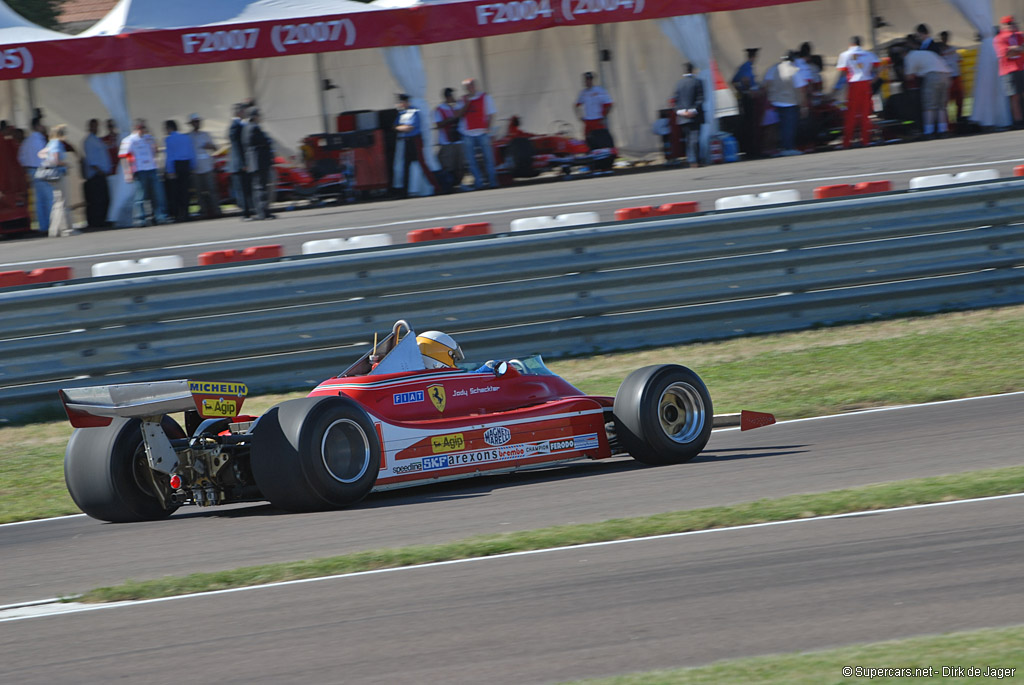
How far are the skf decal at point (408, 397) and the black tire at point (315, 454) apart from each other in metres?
0.57

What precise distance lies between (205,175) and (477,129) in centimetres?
434

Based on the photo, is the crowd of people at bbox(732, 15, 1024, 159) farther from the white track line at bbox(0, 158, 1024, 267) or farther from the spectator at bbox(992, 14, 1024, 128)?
the white track line at bbox(0, 158, 1024, 267)

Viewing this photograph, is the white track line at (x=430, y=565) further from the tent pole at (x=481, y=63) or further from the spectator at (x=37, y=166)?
the tent pole at (x=481, y=63)

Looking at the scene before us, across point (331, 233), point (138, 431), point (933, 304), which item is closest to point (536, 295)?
point (933, 304)

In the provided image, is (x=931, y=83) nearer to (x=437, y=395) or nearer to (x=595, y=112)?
(x=595, y=112)

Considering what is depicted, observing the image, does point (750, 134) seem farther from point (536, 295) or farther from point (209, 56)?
point (536, 295)

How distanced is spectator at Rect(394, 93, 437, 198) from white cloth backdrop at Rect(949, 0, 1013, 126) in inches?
365

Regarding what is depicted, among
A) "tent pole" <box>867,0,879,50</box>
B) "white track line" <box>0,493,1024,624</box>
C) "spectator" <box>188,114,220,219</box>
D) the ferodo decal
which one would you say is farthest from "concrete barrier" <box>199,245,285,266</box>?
"tent pole" <box>867,0,879,50</box>

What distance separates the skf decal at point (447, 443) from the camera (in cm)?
847

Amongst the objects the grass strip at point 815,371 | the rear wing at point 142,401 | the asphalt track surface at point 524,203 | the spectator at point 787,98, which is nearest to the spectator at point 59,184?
the asphalt track surface at point 524,203

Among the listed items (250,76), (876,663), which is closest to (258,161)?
(250,76)

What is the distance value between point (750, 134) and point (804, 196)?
605cm

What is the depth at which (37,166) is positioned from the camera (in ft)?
67.2

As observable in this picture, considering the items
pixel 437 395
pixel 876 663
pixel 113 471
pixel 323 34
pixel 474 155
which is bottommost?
pixel 876 663
